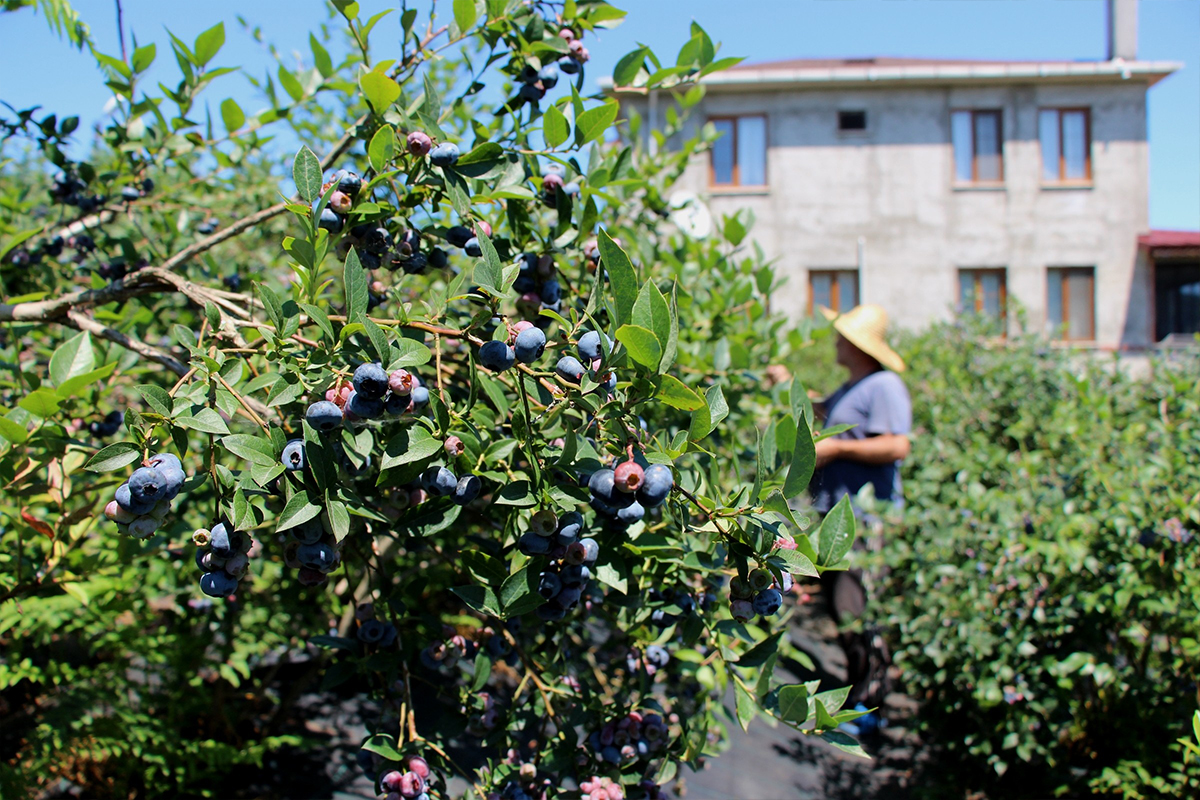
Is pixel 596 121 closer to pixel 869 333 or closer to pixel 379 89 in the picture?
pixel 379 89

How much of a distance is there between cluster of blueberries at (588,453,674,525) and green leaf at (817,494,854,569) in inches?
10.7

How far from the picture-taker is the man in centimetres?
325

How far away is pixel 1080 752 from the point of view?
8.63 feet

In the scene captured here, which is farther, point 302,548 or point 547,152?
point 547,152

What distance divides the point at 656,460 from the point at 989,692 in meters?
2.12

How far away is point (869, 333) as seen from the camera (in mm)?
3559

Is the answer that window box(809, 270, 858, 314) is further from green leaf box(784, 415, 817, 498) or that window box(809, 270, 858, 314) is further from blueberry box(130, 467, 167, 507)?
blueberry box(130, 467, 167, 507)

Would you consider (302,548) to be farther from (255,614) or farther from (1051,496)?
(1051,496)

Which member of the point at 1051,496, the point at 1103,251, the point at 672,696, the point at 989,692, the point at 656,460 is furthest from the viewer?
the point at 1103,251

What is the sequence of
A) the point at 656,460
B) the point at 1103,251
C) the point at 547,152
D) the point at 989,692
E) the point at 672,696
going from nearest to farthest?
the point at 656,460 → the point at 547,152 → the point at 672,696 → the point at 989,692 → the point at 1103,251

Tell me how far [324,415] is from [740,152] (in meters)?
12.6

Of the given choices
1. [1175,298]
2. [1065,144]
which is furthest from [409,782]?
[1175,298]

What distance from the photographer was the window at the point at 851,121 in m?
12.4

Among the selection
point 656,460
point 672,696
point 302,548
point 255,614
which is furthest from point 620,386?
point 255,614
